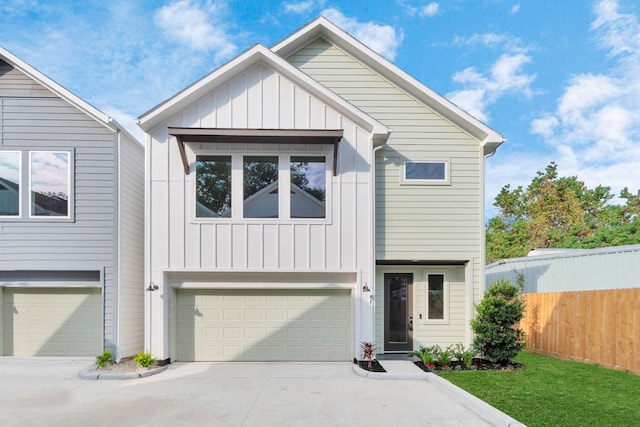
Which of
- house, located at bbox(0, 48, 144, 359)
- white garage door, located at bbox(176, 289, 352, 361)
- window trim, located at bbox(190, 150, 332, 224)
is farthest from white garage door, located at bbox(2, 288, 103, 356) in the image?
window trim, located at bbox(190, 150, 332, 224)

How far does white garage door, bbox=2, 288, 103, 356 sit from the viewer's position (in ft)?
33.0

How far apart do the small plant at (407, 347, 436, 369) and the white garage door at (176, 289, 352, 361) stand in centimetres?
157

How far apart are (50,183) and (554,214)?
2789 cm

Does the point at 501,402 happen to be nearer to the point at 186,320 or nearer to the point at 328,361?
the point at 328,361

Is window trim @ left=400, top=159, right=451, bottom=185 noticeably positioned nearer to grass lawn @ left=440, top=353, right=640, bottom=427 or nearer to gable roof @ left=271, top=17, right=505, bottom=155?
gable roof @ left=271, top=17, right=505, bottom=155

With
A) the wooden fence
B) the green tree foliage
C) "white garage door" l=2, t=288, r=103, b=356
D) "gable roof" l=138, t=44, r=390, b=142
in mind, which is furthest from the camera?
the green tree foliage

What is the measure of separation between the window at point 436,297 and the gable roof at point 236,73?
3873 mm

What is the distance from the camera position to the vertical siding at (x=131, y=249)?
32.6 feet

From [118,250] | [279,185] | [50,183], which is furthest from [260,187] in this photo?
[50,183]

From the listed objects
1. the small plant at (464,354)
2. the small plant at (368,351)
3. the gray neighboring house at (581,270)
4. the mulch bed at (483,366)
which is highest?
the gray neighboring house at (581,270)

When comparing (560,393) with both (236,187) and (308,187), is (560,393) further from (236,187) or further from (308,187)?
(236,187)

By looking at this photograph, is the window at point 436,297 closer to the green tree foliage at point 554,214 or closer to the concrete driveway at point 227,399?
the concrete driveway at point 227,399

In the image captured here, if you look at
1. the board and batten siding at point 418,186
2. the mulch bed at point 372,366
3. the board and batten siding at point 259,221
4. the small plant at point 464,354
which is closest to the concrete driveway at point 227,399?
the mulch bed at point 372,366

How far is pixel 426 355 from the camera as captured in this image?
30.2ft
